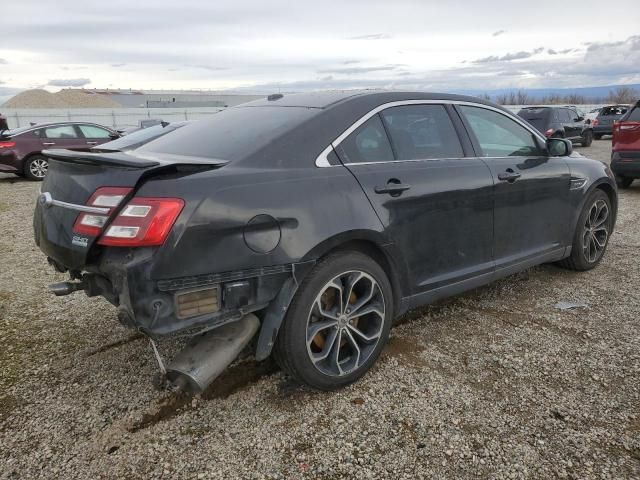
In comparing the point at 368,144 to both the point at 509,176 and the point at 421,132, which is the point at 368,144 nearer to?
the point at 421,132

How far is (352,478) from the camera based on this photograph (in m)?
2.24

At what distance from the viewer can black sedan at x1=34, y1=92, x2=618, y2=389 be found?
231cm

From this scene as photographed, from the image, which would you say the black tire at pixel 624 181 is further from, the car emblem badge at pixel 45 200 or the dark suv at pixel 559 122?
the car emblem badge at pixel 45 200

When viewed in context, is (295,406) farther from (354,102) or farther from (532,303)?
(532,303)

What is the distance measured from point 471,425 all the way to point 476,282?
1.26 m

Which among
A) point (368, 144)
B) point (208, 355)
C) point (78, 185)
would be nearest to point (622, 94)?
point (368, 144)

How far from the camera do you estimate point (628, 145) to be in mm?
8789

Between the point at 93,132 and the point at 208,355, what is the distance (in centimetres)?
1285

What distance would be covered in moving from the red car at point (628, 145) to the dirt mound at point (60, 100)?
56.4 meters

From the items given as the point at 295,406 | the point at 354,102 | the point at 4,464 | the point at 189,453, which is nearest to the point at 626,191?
the point at 354,102

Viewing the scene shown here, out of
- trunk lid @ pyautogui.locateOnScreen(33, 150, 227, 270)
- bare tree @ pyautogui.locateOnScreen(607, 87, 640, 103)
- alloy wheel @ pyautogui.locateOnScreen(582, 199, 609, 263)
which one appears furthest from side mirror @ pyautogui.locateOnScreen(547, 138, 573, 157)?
bare tree @ pyautogui.locateOnScreen(607, 87, 640, 103)

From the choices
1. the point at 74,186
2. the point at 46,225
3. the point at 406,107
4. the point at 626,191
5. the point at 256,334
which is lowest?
the point at 626,191

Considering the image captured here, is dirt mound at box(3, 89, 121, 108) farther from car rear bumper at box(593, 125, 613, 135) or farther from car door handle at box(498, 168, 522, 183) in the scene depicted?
car door handle at box(498, 168, 522, 183)

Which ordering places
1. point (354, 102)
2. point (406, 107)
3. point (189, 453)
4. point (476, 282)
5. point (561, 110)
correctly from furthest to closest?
point (561, 110)
point (476, 282)
point (406, 107)
point (354, 102)
point (189, 453)
